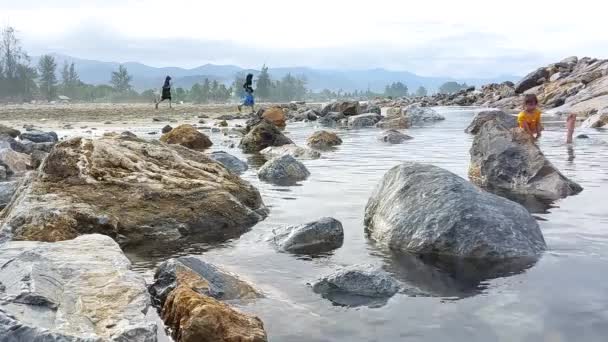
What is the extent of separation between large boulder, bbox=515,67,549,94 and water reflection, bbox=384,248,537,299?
4423cm

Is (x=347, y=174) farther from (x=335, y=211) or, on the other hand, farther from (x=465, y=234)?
(x=465, y=234)

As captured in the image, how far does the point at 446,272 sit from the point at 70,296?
133 inches

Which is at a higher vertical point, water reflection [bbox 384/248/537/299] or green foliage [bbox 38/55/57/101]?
green foliage [bbox 38/55/57/101]

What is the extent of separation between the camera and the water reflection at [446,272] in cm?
545

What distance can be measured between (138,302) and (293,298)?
141cm

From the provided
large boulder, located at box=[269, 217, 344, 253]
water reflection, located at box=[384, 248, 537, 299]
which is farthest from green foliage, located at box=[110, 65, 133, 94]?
water reflection, located at box=[384, 248, 537, 299]

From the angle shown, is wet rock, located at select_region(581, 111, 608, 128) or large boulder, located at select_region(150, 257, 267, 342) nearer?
large boulder, located at select_region(150, 257, 267, 342)

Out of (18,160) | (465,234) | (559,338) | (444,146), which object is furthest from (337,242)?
(444,146)

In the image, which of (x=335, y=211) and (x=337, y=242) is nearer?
(x=337, y=242)

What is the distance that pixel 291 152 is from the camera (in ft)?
53.1

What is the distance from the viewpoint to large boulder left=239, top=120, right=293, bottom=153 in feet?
59.7

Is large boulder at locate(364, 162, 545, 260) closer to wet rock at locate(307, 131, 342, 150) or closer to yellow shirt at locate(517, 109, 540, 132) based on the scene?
yellow shirt at locate(517, 109, 540, 132)

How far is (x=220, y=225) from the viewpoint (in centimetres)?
809

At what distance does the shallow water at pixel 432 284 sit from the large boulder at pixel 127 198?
495 millimetres
